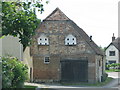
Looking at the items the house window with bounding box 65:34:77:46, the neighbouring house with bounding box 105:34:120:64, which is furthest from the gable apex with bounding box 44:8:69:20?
the neighbouring house with bounding box 105:34:120:64

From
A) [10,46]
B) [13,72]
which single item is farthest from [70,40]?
[13,72]

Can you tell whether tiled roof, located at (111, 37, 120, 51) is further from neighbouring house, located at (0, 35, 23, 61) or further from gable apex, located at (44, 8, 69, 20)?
neighbouring house, located at (0, 35, 23, 61)

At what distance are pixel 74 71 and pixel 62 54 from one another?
230cm

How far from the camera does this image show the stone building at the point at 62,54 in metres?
33.0

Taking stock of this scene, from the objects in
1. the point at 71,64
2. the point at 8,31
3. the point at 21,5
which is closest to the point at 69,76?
the point at 71,64

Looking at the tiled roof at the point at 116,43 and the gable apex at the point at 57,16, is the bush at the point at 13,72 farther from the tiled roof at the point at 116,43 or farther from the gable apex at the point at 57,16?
the tiled roof at the point at 116,43

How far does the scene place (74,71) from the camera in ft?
109

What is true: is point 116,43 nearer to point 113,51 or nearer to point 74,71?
point 113,51

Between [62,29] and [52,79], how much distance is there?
5677 millimetres

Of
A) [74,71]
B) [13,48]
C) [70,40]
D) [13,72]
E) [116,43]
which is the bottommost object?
[74,71]

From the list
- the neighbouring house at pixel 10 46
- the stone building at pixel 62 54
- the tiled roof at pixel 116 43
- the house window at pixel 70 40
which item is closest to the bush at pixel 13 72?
the neighbouring house at pixel 10 46

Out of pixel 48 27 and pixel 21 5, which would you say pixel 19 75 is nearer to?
pixel 21 5

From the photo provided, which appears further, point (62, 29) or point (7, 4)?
point (62, 29)

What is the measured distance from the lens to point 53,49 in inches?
1330
